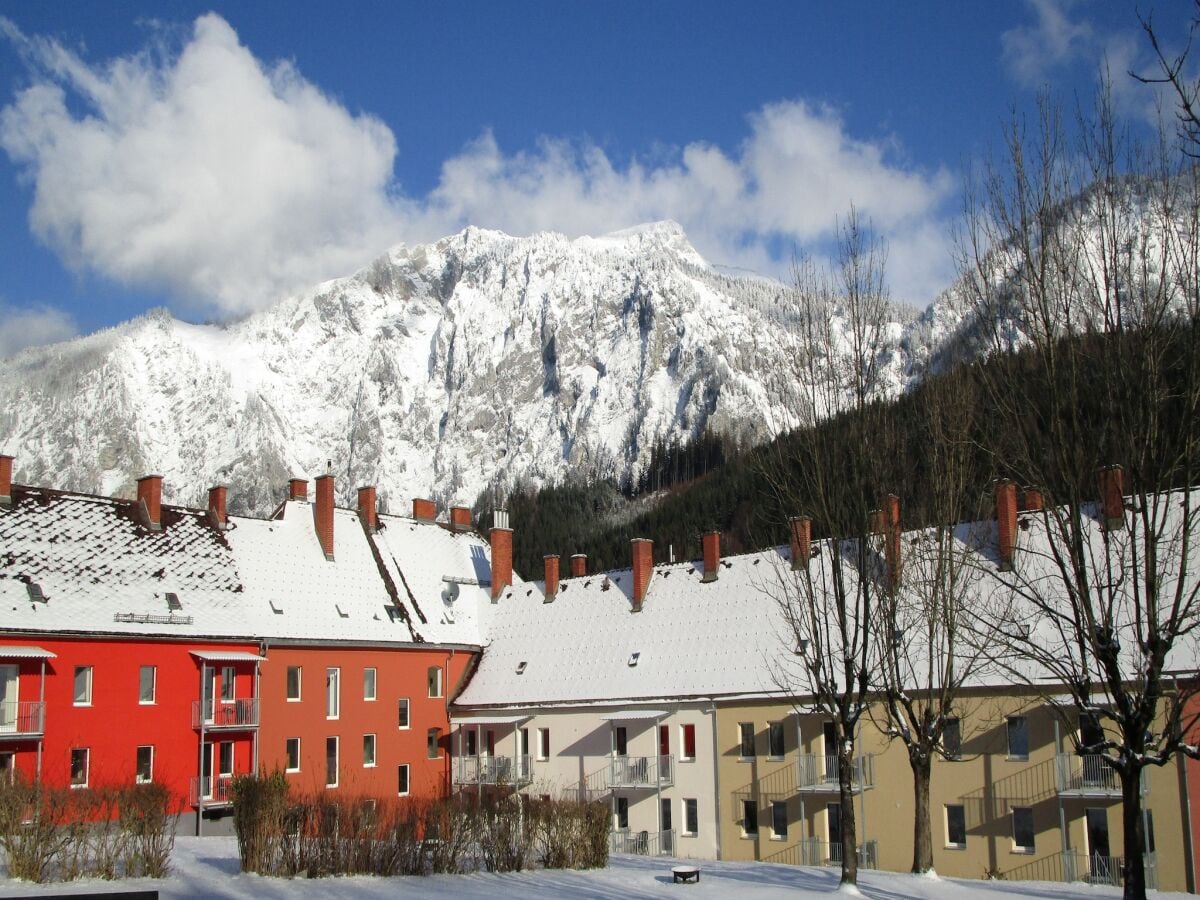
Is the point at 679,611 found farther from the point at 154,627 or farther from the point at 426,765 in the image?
the point at 154,627

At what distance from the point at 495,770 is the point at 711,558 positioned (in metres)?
12.7

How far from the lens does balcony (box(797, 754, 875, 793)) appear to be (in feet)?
121

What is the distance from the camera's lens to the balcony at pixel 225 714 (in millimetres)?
41125

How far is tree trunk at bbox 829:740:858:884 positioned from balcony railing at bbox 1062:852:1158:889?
1163cm

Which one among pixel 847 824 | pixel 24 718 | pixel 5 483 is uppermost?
pixel 5 483

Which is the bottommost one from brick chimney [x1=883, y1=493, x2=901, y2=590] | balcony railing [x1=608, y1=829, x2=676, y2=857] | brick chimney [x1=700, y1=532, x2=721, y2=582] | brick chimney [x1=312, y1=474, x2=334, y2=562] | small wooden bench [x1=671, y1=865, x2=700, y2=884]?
balcony railing [x1=608, y1=829, x2=676, y2=857]

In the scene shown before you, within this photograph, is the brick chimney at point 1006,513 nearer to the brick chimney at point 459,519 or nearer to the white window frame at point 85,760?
the brick chimney at point 459,519

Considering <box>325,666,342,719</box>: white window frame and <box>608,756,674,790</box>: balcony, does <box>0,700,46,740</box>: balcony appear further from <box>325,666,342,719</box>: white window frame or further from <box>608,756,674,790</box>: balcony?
<box>608,756,674,790</box>: balcony

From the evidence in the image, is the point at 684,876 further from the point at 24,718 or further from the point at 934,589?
the point at 24,718

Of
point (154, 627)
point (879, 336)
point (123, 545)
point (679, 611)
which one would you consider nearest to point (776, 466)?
point (879, 336)

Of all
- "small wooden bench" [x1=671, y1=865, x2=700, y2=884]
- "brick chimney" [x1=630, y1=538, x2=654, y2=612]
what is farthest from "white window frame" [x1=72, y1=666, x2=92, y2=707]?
"small wooden bench" [x1=671, y1=865, x2=700, y2=884]

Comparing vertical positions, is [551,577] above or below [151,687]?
above

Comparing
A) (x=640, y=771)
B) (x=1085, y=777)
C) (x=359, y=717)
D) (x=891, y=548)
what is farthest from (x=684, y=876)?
(x=359, y=717)

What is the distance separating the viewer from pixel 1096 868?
32.2 metres
